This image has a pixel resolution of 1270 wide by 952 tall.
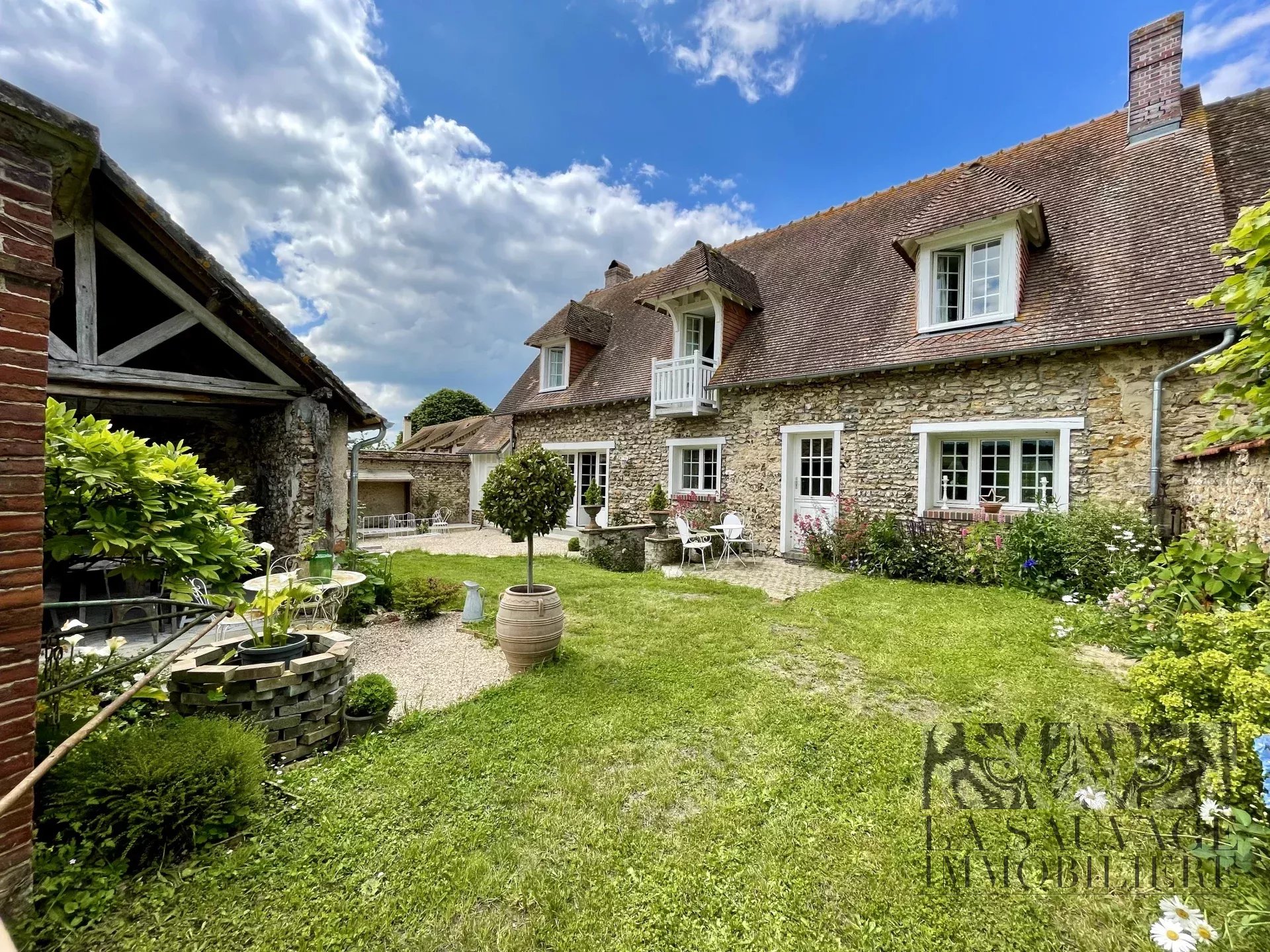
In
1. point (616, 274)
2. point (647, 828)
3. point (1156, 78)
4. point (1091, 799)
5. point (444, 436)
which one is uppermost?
point (616, 274)

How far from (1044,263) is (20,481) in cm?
1186

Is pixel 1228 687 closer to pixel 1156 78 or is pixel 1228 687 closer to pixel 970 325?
pixel 970 325

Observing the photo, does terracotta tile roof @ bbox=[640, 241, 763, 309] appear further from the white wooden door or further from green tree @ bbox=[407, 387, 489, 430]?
green tree @ bbox=[407, 387, 489, 430]

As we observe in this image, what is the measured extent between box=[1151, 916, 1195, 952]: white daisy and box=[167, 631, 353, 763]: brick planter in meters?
4.12

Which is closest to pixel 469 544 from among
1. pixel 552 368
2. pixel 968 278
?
pixel 552 368

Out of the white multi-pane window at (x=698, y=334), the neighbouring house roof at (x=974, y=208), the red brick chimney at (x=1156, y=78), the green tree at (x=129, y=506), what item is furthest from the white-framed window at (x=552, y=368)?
the red brick chimney at (x=1156, y=78)

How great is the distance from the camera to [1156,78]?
339 inches

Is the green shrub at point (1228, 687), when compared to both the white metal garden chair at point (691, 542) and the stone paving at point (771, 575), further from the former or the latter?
the white metal garden chair at point (691, 542)

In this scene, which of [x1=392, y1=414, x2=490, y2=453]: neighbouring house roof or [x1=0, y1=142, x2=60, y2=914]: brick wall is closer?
[x1=0, y1=142, x2=60, y2=914]: brick wall

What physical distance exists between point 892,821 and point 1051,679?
2.67m

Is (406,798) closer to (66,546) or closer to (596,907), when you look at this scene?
(596,907)

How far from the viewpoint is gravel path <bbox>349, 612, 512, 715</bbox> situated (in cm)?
433

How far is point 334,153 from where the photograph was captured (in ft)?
26.1
